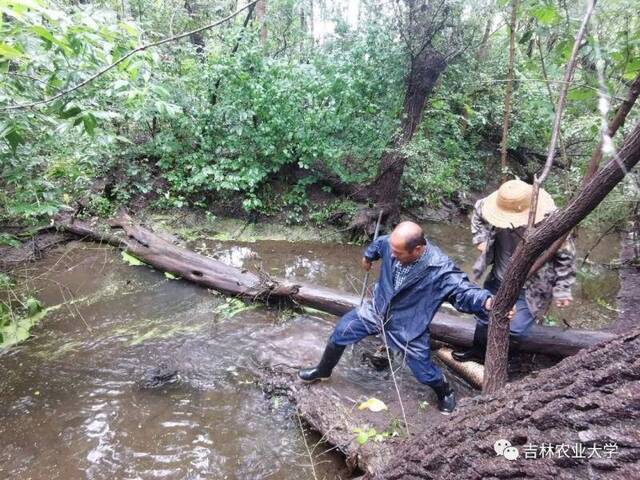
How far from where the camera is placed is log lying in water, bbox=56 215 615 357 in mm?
3844

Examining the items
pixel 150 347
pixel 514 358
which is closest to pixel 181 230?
pixel 150 347

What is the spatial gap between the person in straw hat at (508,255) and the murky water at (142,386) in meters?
1.52

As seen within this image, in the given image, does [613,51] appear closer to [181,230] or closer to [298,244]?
[298,244]

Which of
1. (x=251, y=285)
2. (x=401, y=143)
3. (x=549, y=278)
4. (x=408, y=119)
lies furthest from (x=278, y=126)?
(x=549, y=278)

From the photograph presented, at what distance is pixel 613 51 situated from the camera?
2.79m

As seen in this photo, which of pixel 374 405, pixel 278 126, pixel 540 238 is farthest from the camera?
pixel 278 126

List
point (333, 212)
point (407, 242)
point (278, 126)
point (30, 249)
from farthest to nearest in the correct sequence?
point (333, 212)
point (278, 126)
point (30, 249)
point (407, 242)

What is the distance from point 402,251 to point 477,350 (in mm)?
1719

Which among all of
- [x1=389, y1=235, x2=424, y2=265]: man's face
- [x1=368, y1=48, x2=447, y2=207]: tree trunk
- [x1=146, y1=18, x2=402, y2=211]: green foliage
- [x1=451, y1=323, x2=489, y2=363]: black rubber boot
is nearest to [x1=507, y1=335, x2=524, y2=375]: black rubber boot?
[x1=451, y1=323, x2=489, y2=363]: black rubber boot

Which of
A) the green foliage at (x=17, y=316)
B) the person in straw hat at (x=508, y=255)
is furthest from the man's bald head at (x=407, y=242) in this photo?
the green foliage at (x=17, y=316)

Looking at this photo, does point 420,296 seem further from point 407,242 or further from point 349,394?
point 349,394

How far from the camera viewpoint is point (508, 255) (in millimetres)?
3809

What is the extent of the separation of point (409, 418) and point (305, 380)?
104 cm

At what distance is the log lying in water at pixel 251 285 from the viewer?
3844mm
